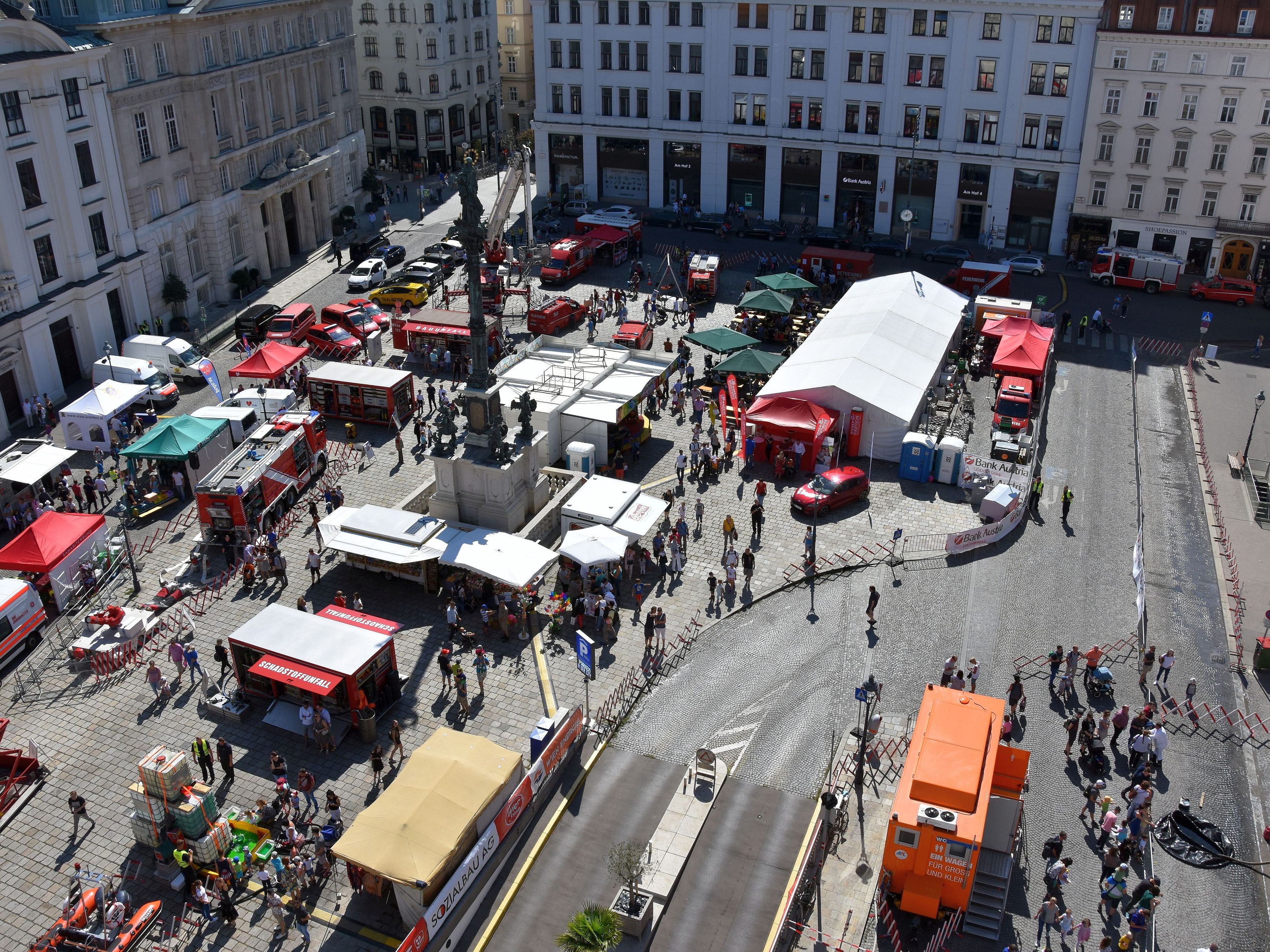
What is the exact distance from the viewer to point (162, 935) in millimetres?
26656

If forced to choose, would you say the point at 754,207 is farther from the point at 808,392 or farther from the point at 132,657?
the point at 132,657

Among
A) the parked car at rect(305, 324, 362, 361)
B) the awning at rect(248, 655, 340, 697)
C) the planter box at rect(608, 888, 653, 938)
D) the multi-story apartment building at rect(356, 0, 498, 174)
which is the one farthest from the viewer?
the multi-story apartment building at rect(356, 0, 498, 174)

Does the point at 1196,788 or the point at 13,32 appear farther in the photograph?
the point at 13,32

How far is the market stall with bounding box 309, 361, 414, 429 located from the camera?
51656mm

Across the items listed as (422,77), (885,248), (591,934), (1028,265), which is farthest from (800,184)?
(591,934)

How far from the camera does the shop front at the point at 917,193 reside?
77.7 metres

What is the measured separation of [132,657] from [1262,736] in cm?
3551

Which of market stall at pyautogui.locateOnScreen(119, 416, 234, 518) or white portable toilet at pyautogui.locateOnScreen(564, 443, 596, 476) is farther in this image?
white portable toilet at pyautogui.locateOnScreen(564, 443, 596, 476)

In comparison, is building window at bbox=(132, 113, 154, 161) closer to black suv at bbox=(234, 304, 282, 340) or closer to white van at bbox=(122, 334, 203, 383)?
black suv at bbox=(234, 304, 282, 340)

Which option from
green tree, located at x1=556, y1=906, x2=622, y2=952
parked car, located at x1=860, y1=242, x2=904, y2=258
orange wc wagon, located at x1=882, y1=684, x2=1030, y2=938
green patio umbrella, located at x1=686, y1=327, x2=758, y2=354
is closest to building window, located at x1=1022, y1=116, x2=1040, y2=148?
parked car, located at x1=860, y1=242, x2=904, y2=258

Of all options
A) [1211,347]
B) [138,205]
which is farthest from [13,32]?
[1211,347]

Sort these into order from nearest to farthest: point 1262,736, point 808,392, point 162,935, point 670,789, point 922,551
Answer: point 162,935 < point 670,789 < point 1262,736 < point 922,551 < point 808,392

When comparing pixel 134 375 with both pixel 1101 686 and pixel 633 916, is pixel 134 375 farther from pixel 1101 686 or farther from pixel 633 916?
pixel 1101 686

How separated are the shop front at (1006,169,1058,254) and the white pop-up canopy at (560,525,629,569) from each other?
162ft
